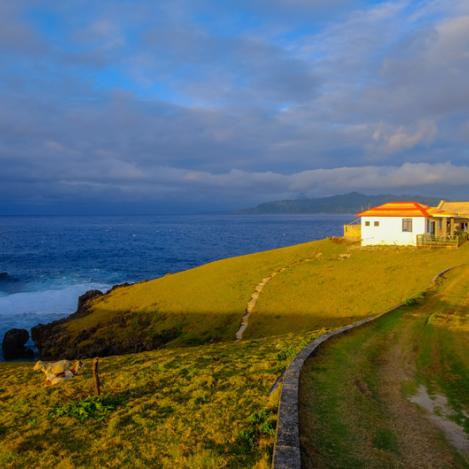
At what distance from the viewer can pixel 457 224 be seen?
214ft

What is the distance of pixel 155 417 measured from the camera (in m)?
13.2

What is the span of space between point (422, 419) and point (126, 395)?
1135cm

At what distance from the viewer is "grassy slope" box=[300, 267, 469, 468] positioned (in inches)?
380

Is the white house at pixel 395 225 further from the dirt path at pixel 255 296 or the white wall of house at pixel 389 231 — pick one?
the dirt path at pixel 255 296

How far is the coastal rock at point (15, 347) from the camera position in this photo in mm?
44719

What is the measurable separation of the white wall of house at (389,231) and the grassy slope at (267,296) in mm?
3376

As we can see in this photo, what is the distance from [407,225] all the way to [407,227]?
0.96ft

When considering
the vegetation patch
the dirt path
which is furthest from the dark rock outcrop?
the vegetation patch

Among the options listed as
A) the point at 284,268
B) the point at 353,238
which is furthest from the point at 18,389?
Result: the point at 353,238

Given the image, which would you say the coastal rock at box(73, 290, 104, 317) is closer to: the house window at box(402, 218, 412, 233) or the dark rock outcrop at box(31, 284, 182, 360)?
the dark rock outcrop at box(31, 284, 182, 360)

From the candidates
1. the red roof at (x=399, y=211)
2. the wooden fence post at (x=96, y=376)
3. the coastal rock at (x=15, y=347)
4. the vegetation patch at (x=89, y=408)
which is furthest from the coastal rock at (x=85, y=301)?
the red roof at (x=399, y=211)

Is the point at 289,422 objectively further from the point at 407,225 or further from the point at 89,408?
the point at 407,225

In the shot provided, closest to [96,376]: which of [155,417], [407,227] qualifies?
[155,417]

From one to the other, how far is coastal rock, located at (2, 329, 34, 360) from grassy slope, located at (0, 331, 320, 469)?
28.5m
